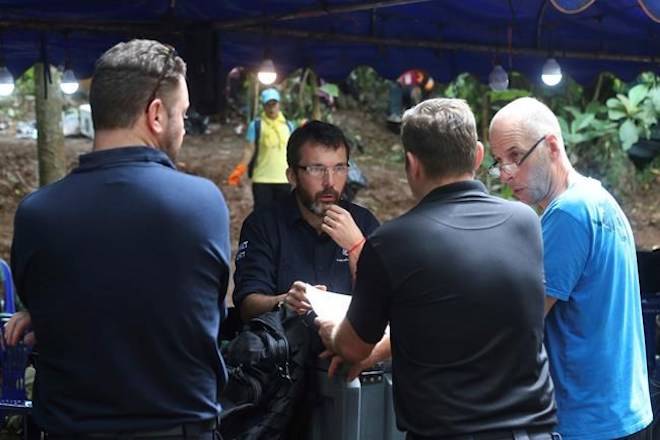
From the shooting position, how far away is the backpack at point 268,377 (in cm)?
294

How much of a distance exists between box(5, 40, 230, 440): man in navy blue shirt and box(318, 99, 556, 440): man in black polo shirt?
418mm

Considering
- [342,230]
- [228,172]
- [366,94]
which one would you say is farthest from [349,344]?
[366,94]

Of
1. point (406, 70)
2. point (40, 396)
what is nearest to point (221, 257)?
point (40, 396)

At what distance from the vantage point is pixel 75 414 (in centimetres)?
210

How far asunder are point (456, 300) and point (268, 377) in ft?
3.24

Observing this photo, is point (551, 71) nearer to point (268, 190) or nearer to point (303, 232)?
point (268, 190)

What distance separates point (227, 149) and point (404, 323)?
13.1m

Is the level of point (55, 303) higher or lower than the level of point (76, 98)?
lower

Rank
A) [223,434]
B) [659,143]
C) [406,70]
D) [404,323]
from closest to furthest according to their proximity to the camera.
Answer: [404,323]
[223,434]
[406,70]
[659,143]

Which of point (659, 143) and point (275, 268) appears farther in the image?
point (659, 143)

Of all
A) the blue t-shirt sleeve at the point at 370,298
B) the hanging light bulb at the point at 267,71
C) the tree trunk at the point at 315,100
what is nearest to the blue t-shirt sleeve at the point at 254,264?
the blue t-shirt sleeve at the point at 370,298

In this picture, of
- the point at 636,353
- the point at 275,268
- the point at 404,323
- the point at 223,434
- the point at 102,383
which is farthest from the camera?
the point at 275,268

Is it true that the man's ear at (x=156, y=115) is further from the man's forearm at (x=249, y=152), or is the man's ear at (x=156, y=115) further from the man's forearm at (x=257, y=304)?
the man's forearm at (x=249, y=152)

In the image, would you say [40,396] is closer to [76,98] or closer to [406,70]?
[406,70]
